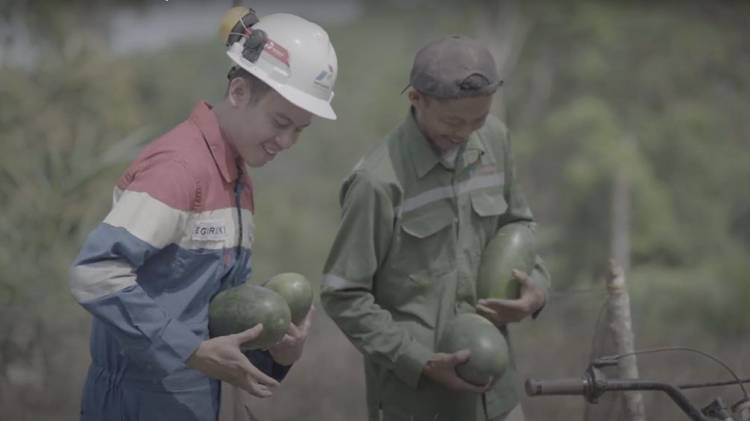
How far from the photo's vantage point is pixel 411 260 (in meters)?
3.91

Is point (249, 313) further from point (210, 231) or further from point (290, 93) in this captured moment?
point (290, 93)

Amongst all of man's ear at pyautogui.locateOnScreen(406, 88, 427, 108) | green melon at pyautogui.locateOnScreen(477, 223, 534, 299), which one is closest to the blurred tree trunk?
green melon at pyautogui.locateOnScreen(477, 223, 534, 299)

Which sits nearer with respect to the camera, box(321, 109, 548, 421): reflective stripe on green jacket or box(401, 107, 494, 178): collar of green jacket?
box(321, 109, 548, 421): reflective stripe on green jacket

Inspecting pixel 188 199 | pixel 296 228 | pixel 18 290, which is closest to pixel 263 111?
pixel 188 199

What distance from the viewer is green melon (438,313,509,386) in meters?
3.70

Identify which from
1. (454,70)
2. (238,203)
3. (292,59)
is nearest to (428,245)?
(454,70)

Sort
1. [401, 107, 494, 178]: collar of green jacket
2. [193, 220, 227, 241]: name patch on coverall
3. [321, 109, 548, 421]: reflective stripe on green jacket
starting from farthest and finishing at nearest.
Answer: [401, 107, 494, 178]: collar of green jacket, [321, 109, 548, 421]: reflective stripe on green jacket, [193, 220, 227, 241]: name patch on coverall

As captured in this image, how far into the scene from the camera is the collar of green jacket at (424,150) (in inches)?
153

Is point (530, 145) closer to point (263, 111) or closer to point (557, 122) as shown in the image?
point (557, 122)

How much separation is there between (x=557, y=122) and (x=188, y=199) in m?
24.7

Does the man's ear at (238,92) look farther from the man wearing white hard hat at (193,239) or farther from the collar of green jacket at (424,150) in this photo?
the collar of green jacket at (424,150)

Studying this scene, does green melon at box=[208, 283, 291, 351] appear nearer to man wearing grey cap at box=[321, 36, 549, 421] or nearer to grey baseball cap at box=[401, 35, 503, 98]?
man wearing grey cap at box=[321, 36, 549, 421]

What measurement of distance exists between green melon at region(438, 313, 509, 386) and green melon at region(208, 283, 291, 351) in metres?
0.66

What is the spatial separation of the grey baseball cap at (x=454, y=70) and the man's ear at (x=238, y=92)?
65cm
